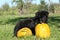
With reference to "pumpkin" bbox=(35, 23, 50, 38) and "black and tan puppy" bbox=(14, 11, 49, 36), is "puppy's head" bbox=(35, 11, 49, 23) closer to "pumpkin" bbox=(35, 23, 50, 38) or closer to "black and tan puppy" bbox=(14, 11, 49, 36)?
"black and tan puppy" bbox=(14, 11, 49, 36)

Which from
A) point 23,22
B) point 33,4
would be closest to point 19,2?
point 33,4

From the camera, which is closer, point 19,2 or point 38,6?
point 19,2

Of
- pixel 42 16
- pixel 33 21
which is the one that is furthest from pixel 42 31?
pixel 33 21

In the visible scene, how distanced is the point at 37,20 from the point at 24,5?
4722 cm

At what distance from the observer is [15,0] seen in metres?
50.5

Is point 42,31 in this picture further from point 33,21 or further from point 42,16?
point 33,21

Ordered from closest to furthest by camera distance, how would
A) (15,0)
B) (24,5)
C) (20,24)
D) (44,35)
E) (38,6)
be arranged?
1. (44,35)
2. (20,24)
3. (15,0)
4. (24,5)
5. (38,6)

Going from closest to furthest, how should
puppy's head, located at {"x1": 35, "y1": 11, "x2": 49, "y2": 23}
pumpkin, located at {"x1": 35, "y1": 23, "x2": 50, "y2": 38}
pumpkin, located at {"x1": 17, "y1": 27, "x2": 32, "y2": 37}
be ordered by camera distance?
pumpkin, located at {"x1": 35, "y1": 23, "x2": 50, "y2": 38} → puppy's head, located at {"x1": 35, "y1": 11, "x2": 49, "y2": 23} → pumpkin, located at {"x1": 17, "y1": 27, "x2": 32, "y2": 37}

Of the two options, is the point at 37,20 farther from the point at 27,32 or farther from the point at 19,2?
the point at 19,2

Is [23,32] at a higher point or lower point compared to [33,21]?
lower

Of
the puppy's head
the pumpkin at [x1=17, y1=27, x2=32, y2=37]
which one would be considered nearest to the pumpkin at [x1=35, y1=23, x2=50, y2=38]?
the puppy's head

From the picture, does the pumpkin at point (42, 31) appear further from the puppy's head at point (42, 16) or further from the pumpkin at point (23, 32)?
the pumpkin at point (23, 32)

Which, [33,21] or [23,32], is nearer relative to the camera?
[23,32]

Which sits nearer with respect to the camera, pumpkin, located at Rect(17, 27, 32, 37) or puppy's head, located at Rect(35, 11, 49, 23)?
puppy's head, located at Rect(35, 11, 49, 23)
